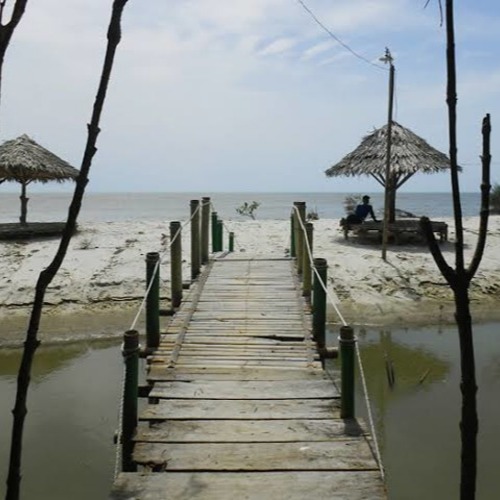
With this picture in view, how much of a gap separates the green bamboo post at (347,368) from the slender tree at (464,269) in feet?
6.83

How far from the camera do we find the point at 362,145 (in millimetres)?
16109

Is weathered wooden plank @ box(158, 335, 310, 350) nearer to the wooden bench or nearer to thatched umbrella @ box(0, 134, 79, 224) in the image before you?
the wooden bench

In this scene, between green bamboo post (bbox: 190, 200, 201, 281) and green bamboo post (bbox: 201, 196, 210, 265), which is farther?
green bamboo post (bbox: 201, 196, 210, 265)

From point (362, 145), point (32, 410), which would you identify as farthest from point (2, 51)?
point (362, 145)

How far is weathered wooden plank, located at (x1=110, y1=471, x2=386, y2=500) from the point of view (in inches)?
116

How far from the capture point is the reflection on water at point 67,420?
5.22 meters

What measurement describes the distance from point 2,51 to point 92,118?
0.27 meters

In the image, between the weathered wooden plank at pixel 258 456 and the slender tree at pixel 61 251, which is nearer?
the slender tree at pixel 61 251

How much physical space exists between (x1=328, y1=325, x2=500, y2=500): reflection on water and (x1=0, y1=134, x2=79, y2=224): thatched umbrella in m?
10.1

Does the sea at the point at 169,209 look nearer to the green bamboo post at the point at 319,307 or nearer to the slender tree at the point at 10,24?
the green bamboo post at the point at 319,307

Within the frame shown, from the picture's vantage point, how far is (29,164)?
15.3 metres

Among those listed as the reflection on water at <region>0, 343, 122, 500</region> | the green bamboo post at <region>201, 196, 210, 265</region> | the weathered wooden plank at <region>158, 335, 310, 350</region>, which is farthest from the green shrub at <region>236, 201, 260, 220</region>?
the weathered wooden plank at <region>158, 335, 310, 350</region>

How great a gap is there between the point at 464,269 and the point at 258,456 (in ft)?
7.48

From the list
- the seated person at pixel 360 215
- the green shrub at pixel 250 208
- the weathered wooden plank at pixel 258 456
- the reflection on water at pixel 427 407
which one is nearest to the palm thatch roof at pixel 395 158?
the seated person at pixel 360 215
